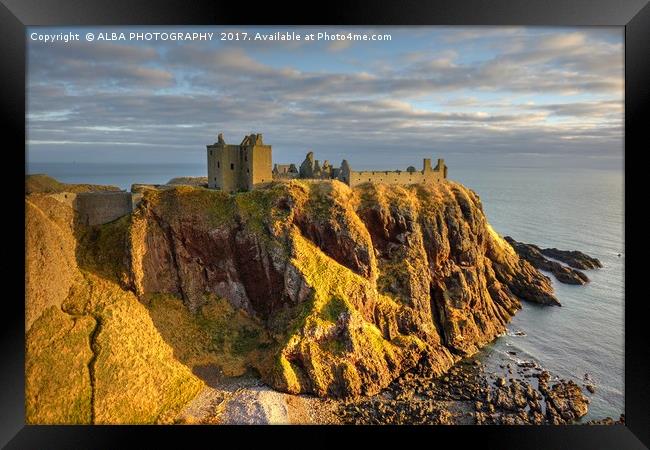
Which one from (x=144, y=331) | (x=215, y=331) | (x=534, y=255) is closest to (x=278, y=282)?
(x=215, y=331)

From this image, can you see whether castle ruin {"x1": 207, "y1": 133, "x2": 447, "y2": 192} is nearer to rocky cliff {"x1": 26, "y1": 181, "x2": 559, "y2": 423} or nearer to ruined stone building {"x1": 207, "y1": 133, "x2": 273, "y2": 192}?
ruined stone building {"x1": 207, "y1": 133, "x2": 273, "y2": 192}

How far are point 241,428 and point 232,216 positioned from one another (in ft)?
63.5

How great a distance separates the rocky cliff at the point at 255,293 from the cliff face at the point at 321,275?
11 cm

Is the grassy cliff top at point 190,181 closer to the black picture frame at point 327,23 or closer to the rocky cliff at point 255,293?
the rocky cliff at point 255,293

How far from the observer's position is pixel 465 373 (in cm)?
3631

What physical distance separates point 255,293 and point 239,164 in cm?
1236

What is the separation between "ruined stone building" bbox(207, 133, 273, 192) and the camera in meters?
40.7

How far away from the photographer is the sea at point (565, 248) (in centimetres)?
3569

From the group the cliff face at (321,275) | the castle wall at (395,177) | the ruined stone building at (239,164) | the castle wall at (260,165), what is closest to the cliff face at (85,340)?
the cliff face at (321,275)

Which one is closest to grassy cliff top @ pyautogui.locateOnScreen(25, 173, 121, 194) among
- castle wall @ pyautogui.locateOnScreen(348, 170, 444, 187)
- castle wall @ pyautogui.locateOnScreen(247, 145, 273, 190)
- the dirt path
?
castle wall @ pyautogui.locateOnScreen(247, 145, 273, 190)

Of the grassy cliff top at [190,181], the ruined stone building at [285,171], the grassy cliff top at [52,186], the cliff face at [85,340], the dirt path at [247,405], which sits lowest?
the dirt path at [247,405]

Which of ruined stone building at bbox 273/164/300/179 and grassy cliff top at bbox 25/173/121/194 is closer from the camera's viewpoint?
grassy cliff top at bbox 25/173/121/194

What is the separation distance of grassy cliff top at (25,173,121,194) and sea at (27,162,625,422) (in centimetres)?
62
